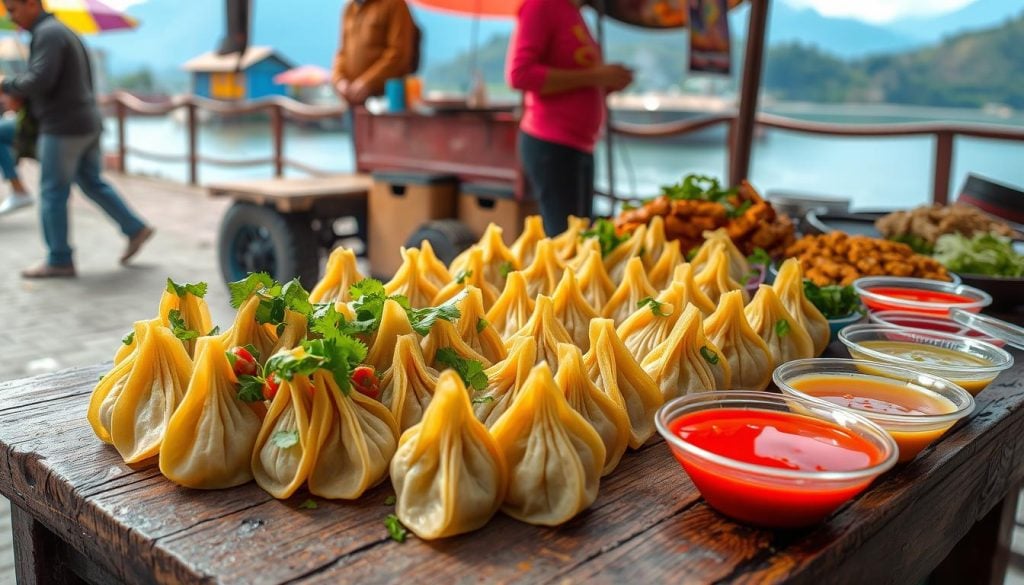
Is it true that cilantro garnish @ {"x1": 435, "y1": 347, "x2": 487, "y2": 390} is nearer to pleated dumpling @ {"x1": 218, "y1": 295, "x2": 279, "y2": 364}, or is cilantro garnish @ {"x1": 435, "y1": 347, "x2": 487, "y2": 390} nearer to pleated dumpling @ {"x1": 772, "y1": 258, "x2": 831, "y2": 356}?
pleated dumpling @ {"x1": 218, "y1": 295, "x2": 279, "y2": 364}

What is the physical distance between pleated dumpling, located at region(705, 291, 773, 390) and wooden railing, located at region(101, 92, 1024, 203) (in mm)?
5099

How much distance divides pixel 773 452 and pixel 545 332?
0.48 meters

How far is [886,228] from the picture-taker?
308 cm

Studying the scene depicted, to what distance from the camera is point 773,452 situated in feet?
3.82

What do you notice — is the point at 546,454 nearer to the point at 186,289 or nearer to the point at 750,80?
the point at 186,289

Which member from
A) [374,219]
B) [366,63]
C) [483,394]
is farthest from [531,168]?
[483,394]

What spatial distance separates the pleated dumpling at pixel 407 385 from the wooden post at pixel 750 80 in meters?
3.34

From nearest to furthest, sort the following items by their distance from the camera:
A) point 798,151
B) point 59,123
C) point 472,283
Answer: point 472,283 → point 59,123 → point 798,151

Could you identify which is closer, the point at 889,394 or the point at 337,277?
the point at 889,394

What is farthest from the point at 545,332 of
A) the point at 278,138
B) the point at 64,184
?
the point at 278,138

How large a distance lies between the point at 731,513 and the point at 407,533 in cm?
45

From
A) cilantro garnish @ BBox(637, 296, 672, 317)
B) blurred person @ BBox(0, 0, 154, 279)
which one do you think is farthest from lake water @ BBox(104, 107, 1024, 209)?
cilantro garnish @ BBox(637, 296, 672, 317)

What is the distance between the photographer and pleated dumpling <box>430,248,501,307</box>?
1.88 metres

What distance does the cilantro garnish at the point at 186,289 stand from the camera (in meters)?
1.44
